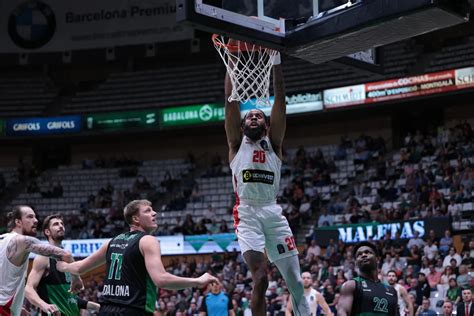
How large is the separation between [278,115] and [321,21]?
1.03 meters

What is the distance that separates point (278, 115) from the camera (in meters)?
8.00

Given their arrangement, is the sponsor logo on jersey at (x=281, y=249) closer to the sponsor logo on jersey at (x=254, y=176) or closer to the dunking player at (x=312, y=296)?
the sponsor logo on jersey at (x=254, y=176)

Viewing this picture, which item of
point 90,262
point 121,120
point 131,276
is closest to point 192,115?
point 121,120

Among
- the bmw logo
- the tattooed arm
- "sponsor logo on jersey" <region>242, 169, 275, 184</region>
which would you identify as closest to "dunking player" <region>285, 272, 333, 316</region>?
"sponsor logo on jersey" <region>242, 169, 275, 184</region>

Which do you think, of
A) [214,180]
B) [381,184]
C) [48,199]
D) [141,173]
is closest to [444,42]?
[381,184]

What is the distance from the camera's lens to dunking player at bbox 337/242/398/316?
7.71 m

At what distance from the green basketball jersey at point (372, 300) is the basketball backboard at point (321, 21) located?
7.70 ft

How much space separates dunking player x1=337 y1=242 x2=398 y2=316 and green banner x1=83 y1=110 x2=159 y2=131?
24828mm

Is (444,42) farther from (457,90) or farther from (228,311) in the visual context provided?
(228,311)

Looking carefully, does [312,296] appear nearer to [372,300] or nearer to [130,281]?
[372,300]

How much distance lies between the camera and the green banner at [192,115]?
31.0 m

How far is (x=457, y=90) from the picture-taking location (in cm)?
2600

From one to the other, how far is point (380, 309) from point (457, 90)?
19.5 metres

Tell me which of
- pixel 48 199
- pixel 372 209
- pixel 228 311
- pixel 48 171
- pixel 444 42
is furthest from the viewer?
pixel 48 171
